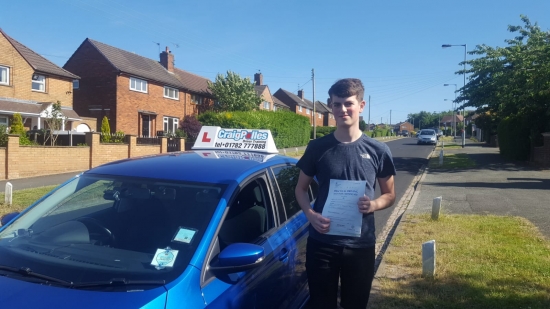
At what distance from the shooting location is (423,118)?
154750 millimetres

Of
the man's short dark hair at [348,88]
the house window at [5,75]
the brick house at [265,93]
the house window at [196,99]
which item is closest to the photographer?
the man's short dark hair at [348,88]

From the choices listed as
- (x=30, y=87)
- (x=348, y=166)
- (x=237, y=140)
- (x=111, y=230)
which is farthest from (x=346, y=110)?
(x=30, y=87)

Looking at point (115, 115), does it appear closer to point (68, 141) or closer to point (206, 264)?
point (68, 141)

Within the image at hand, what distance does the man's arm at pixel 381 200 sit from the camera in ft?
9.01

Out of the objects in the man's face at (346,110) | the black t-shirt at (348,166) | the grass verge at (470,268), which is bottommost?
the grass verge at (470,268)

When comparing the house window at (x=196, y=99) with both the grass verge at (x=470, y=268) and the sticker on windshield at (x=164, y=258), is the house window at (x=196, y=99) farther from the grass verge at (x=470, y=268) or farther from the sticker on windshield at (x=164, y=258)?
the sticker on windshield at (x=164, y=258)

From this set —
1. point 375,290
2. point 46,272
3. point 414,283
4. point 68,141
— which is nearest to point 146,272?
point 46,272

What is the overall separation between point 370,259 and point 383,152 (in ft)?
2.22

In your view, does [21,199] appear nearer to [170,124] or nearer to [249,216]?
[249,216]

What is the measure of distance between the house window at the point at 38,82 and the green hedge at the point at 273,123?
10.5 metres

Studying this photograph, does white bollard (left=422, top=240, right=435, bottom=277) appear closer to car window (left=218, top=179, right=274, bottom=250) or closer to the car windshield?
car window (left=218, top=179, right=274, bottom=250)

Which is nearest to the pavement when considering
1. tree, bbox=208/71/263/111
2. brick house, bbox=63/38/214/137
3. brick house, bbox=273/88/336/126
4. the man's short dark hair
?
the man's short dark hair

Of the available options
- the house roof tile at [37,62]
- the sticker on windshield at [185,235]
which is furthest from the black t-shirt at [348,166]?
the house roof tile at [37,62]

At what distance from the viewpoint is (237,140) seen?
4.70 m
